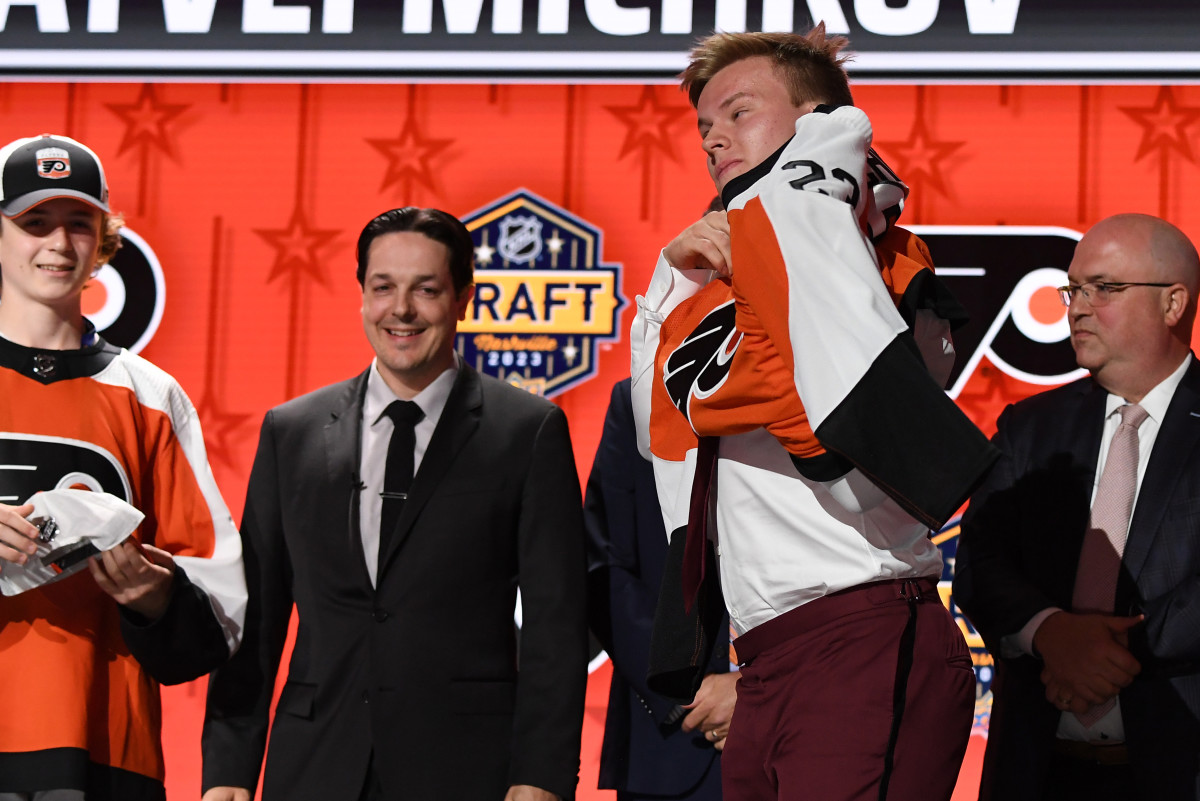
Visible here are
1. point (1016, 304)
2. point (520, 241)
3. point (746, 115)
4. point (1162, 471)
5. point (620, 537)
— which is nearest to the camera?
point (746, 115)

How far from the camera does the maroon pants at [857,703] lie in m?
1.39

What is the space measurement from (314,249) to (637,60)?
43.0 inches

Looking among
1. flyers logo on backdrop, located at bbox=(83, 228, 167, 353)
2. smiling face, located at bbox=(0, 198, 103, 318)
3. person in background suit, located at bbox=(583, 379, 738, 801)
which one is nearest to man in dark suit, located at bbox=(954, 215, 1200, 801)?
person in background suit, located at bbox=(583, 379, 738, 801)

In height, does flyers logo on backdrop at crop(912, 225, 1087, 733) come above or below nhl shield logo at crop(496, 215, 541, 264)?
below

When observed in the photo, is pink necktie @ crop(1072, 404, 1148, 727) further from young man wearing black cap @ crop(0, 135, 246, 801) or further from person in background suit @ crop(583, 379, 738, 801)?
young man wearing black cap @ crop(0, 135, 246, 801)

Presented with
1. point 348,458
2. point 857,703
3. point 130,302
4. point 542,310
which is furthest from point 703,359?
point 130,302

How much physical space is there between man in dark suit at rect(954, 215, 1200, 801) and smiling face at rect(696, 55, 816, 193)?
1177mm

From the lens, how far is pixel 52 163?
2514 mm

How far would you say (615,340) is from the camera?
11.8 feet

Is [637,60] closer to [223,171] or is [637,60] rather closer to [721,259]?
[223,171]

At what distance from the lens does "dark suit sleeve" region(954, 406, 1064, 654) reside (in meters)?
2.38

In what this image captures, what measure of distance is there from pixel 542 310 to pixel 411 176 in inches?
22.4

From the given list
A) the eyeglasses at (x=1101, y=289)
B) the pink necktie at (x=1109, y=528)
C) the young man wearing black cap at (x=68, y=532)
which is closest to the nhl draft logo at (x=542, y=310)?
the young man wearing black cap at (x=68, y=532)

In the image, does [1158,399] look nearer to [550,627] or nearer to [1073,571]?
[1073,571]
